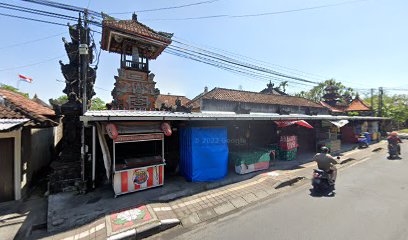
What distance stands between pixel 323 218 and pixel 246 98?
17908mm

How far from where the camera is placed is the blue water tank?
305 inches

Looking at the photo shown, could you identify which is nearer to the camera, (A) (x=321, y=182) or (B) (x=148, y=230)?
(B) (x=148, y=230)

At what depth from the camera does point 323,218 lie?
5059 millimetres

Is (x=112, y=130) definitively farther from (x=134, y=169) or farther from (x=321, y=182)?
(x=321, y=182)

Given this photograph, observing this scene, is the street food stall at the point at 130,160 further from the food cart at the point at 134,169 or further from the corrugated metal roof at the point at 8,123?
the corrugated metal roof at the point at 8,123

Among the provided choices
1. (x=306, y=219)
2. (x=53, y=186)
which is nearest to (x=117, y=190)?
(x=53, y=186)

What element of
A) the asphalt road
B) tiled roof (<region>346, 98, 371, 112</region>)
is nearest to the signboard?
the asphalt road

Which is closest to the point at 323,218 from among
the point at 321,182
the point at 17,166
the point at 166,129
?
the point at 321,182

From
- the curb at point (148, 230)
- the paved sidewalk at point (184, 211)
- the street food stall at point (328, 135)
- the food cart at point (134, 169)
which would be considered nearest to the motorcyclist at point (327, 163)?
the paved sidewalk at point (184, 211)

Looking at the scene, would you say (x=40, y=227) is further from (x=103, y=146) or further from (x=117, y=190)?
(x=103, y=146)

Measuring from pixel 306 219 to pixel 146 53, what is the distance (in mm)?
11727

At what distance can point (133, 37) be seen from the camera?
32.7 ft

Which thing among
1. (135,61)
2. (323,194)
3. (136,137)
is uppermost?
(135,61)

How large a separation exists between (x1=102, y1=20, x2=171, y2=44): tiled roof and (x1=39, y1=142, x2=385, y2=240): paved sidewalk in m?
8.75
